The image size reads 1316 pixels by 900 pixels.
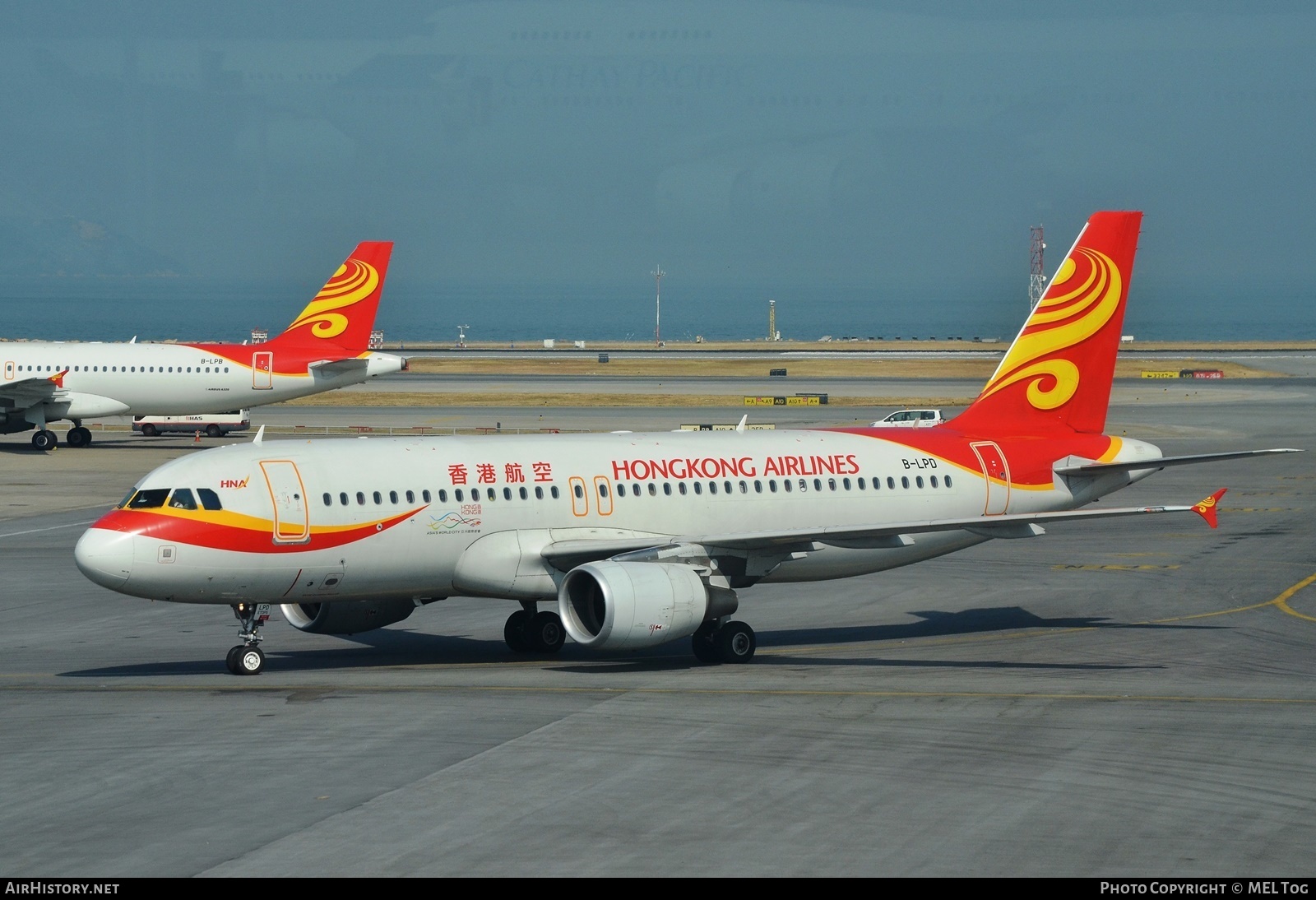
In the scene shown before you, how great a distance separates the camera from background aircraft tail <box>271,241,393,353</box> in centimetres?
8688

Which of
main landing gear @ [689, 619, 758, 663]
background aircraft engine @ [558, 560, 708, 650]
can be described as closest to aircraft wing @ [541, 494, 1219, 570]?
background aircraft engine @ [558, 560, 708, 650]

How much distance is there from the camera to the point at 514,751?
25.4 metres

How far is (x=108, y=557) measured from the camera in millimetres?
30219

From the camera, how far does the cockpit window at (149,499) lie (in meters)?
31.1

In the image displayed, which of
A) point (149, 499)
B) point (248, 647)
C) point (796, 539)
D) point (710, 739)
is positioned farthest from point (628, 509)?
point (149, 499)

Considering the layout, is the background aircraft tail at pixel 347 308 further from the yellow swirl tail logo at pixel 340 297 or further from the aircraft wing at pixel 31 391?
the aircraft wing at pixel 31 391

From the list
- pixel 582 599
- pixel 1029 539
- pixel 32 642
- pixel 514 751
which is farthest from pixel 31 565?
pixel 1029 539

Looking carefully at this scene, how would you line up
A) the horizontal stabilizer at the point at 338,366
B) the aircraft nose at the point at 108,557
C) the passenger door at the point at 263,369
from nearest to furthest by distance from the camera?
the aircraft nose at the point at 108,557, the horizontal stabilizer at the point at 338,366, the passenger door at the point at 263,369

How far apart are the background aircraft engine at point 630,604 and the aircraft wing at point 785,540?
3.41 ft

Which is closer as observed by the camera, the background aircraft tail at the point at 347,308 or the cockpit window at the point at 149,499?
the cockpit window at the point at 149,499

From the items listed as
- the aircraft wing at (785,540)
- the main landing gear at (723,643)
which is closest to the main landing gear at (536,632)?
the aircraft wing at (785,540)

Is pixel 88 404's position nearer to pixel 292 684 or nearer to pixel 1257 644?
pixel 292 684

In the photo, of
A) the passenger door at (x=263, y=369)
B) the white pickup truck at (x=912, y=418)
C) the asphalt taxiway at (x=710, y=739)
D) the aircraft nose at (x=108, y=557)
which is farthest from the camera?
the white pickup truck at (x=912, y=418)

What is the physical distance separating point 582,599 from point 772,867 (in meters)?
13.5
